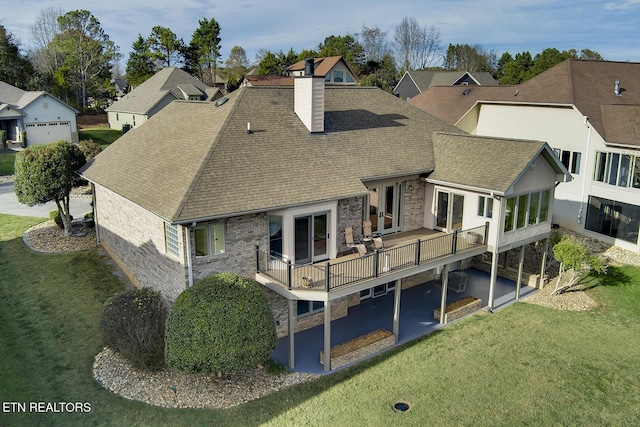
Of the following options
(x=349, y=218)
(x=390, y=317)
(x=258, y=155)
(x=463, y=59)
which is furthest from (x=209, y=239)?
→ (x=463, y=59)

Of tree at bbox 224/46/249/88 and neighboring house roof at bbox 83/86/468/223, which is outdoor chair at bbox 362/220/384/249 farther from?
tree at bbox 224/46/249/88

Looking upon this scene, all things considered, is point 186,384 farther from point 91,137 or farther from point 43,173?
point 91,137

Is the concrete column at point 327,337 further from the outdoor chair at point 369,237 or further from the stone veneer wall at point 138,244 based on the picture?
the stone veneer wall at point 138,244

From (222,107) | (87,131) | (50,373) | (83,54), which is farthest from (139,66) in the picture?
(50,373)

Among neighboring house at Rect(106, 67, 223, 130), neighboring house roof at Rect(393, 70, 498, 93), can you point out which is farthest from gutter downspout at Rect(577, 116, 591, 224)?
neighboring house roof at Rect(393, 70, 498, 93)

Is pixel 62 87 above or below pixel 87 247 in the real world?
above

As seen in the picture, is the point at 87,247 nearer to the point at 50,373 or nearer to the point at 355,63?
the point at 50,373

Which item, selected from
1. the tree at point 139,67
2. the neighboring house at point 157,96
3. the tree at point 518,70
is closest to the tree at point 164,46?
the tree at point 139,67
